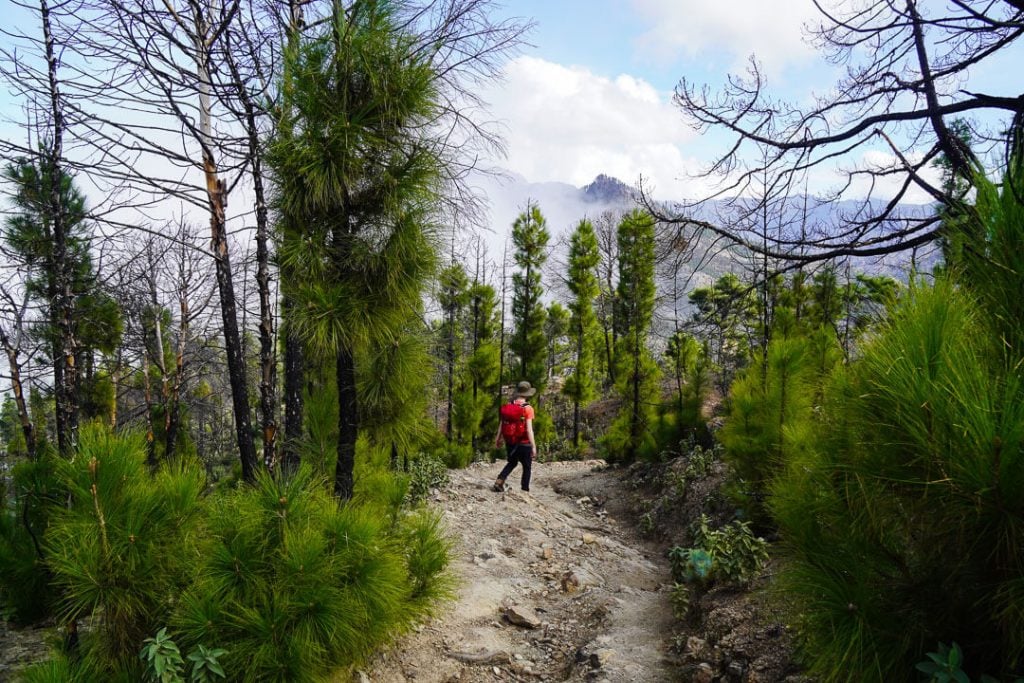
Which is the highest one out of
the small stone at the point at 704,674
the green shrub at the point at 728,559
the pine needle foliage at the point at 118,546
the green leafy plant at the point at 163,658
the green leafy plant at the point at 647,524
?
the pine needle foliage at the point at 118,546

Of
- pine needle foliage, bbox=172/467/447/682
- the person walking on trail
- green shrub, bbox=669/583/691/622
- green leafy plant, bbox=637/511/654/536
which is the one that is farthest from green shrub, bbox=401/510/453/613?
green leafy plant, bbox=637/511/654/536

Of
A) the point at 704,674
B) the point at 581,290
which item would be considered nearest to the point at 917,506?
the point at 704,674

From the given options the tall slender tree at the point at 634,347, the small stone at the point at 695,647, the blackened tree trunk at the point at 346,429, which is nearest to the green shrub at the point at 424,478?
the blackened tree trunk at the point at 346,429

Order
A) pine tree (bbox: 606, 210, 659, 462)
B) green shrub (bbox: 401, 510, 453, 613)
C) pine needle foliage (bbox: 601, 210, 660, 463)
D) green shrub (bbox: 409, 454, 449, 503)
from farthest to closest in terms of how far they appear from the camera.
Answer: pine tree (bbox: 606, 210, 659, 462)
pine needle foliage (bbox: 601, 210, 660, 463)
green shrub (bbox: 409, 454, 449, 503)
green shrub (bbox: 401, 510, 453, 613)

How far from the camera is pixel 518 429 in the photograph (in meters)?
8.20

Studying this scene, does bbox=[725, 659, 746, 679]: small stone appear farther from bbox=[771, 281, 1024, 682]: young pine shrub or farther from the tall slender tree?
the tall slender tree

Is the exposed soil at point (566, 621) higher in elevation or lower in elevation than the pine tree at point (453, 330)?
lower

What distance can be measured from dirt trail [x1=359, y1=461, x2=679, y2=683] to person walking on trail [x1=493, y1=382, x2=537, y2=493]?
522 mm

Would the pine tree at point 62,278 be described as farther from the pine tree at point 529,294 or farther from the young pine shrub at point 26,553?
the pine tree at point 529,294

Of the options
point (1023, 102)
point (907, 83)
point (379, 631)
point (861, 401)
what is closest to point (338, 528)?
point (379, 631)

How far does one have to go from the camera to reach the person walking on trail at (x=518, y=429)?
26.5 feet

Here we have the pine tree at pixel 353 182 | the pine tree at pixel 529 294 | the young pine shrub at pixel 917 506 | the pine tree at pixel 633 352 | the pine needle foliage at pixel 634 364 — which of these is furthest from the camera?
the pine tree at pixel 529 294

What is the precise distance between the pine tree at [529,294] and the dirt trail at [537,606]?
1420cm

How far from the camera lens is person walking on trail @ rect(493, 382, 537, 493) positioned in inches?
318
